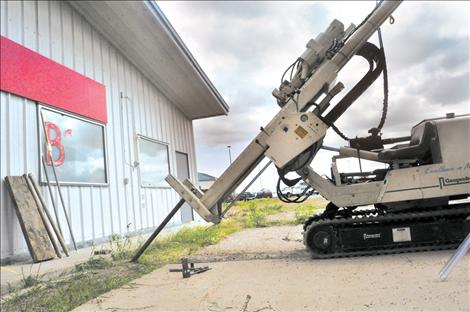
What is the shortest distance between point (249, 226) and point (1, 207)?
5.67 m

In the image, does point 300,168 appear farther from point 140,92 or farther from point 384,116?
point 140,92

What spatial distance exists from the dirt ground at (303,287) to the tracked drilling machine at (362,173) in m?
0.31

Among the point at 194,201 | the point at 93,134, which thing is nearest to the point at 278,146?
the point at 194,201

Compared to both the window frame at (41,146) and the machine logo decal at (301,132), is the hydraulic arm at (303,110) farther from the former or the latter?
the window frame at (41,146)

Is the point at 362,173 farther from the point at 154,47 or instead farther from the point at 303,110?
the point at 154,47

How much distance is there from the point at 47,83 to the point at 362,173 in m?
5.38

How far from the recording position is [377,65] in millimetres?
5344

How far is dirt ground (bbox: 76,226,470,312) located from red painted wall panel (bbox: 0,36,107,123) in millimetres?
3670

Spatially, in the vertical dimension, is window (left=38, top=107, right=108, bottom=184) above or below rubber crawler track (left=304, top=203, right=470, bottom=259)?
above

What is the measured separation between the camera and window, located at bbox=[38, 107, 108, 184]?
6578 millimetres

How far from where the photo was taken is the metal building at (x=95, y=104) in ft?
19.3

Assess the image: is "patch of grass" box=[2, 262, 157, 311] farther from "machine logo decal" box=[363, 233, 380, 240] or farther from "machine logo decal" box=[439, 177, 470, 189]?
"machine logo decal" box=[439, 177, 470, 189]

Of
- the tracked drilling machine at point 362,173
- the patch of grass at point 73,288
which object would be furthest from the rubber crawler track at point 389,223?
the patch of grass at point 73,288

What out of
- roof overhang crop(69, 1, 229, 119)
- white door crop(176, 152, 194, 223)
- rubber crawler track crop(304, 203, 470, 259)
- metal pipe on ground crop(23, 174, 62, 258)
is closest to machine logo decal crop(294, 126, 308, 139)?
rubber crawler track crop(304, 203, 470, 259)
